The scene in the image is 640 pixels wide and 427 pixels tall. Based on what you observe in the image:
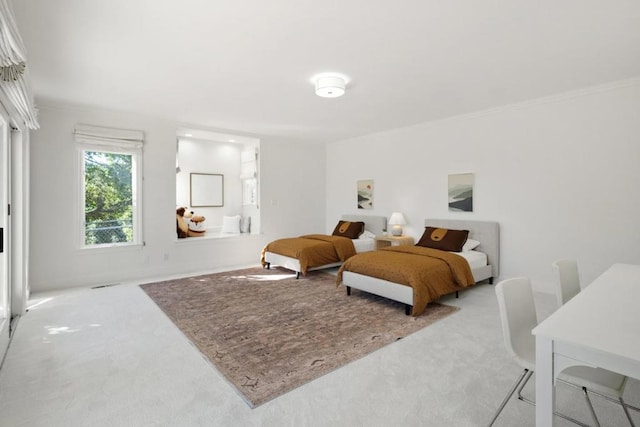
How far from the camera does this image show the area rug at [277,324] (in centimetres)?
232

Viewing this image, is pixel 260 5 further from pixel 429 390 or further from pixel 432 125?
pixel 432 125

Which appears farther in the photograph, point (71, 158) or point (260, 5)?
point (71, 158)

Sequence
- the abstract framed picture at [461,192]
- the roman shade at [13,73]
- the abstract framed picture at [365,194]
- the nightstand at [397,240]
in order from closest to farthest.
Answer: the roman shade at [13,73] < the abstract framed picture at [461,192] < the nightstand at [397,240] < the abstract framed picture at [365,194]

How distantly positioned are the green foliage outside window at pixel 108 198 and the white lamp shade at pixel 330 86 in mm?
3321

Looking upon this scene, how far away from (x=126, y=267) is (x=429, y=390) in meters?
4.60

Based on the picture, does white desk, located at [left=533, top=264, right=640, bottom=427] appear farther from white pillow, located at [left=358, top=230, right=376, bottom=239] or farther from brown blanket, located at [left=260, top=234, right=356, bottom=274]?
white pillow, located at [left=358, top=230, right=376, bottom=239]

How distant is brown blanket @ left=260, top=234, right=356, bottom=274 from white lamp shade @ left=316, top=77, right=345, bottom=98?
236 centimetres

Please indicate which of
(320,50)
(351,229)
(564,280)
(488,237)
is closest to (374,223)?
(351,229)

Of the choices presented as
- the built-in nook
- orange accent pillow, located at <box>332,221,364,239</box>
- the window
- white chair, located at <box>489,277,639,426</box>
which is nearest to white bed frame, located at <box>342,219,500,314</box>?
orange accent pillow, located at <box>332,221,364,239</box>

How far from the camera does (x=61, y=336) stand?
288 centimetres

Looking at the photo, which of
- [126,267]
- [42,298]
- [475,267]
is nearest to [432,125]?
[475,267]

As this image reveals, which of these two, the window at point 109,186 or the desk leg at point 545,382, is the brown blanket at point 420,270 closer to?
the desk leg at point 545,382

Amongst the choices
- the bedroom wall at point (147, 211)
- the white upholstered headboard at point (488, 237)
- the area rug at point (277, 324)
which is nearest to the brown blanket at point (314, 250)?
the area rug at point (277, 324)

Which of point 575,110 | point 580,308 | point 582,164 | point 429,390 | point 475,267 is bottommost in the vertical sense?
point 429,390
